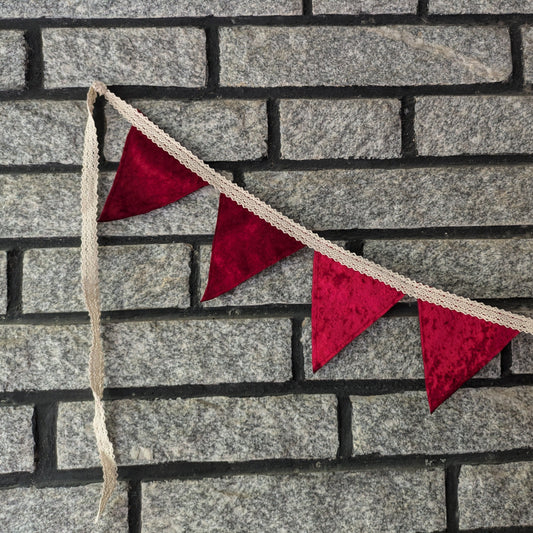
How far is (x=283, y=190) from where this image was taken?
831 mm

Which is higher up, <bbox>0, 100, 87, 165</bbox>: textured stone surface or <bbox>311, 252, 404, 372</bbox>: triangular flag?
<bbox>0, 100, 87, 165</bbox>: textured stone surface

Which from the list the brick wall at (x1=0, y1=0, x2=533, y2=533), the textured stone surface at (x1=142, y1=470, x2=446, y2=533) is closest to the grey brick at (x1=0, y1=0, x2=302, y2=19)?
the brick wall at (x1=0, y1=0, x2=533, y2=533)

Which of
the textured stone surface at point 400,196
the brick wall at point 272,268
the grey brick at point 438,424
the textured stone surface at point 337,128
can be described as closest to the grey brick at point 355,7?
the brick wall at point 272,268

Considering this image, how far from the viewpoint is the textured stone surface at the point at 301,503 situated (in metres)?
0.82

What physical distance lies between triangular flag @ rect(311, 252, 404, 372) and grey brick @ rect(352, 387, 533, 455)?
12 centimetres

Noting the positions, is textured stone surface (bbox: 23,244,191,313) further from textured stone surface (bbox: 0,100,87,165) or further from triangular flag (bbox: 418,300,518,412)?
triangular flag (bbox: 418,300,518,412)

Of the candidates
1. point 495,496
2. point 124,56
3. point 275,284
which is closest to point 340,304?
point 275,284

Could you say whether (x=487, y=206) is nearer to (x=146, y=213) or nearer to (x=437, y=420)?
(x=437, y=420)

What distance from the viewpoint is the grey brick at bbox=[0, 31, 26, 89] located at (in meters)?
0.81

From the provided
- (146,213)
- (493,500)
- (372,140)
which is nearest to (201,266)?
(146,213)

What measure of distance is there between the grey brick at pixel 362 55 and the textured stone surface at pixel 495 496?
0.67 meters

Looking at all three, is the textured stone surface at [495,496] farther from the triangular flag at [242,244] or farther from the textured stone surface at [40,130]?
the textured stone surface at [40,130]

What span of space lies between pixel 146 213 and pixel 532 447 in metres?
0.77

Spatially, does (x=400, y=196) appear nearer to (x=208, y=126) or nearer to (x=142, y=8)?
(x=208, y=126)
